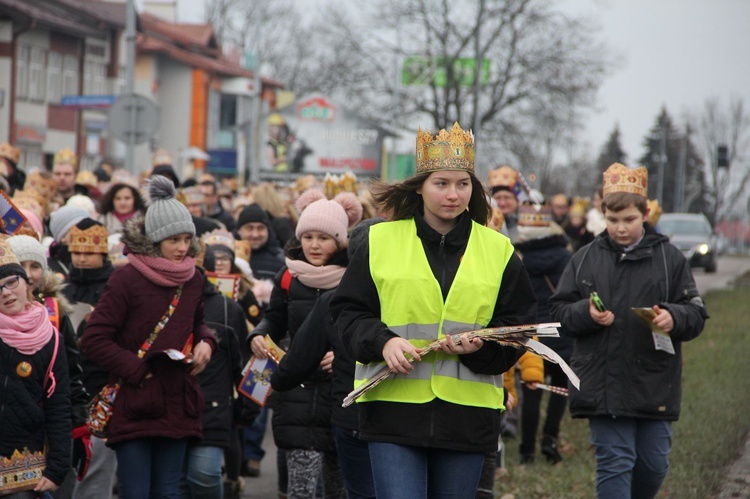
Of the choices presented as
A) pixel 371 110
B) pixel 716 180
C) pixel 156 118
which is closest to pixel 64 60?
pixel 371 110

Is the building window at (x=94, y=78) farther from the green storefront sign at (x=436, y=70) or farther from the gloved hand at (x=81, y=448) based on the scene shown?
the gloved hand at (x=81, y=448)

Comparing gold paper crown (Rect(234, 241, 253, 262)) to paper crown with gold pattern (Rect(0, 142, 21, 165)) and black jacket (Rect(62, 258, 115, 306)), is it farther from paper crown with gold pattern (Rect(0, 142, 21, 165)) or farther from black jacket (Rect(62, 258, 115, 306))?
paper crown with gold pattern (Rect(0, 142, 21, 165))

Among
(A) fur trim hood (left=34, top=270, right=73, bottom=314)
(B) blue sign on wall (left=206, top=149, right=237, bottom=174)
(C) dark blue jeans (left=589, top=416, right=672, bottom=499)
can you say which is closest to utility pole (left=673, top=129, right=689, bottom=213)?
(B) blue sign on wall (left=206, top=149, right=237, bottom=174)

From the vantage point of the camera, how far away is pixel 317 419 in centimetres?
670

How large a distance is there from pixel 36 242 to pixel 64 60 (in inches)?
1584

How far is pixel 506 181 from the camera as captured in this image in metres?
10.9

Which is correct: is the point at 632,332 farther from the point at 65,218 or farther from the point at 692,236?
the point at 692,236

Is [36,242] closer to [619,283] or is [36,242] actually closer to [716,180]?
[619,283]

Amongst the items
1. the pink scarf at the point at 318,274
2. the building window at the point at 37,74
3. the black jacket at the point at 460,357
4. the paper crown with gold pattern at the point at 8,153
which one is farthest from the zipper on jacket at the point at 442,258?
the building window at the point at 37,74

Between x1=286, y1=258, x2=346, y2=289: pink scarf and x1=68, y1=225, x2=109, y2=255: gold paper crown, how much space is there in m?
1.48

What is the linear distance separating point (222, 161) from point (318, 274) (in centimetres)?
5926

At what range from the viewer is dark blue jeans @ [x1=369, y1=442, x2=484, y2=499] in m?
4.70

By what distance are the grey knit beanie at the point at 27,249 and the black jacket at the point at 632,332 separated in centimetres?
274

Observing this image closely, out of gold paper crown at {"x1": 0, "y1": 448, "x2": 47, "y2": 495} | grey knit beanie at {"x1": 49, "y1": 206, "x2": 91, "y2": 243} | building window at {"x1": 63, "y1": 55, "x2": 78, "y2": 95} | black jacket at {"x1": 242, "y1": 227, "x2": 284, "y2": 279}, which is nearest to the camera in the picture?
gold paper crown at {"x1": 0, "y1": 448, "x2": 47, "y2": 495}
